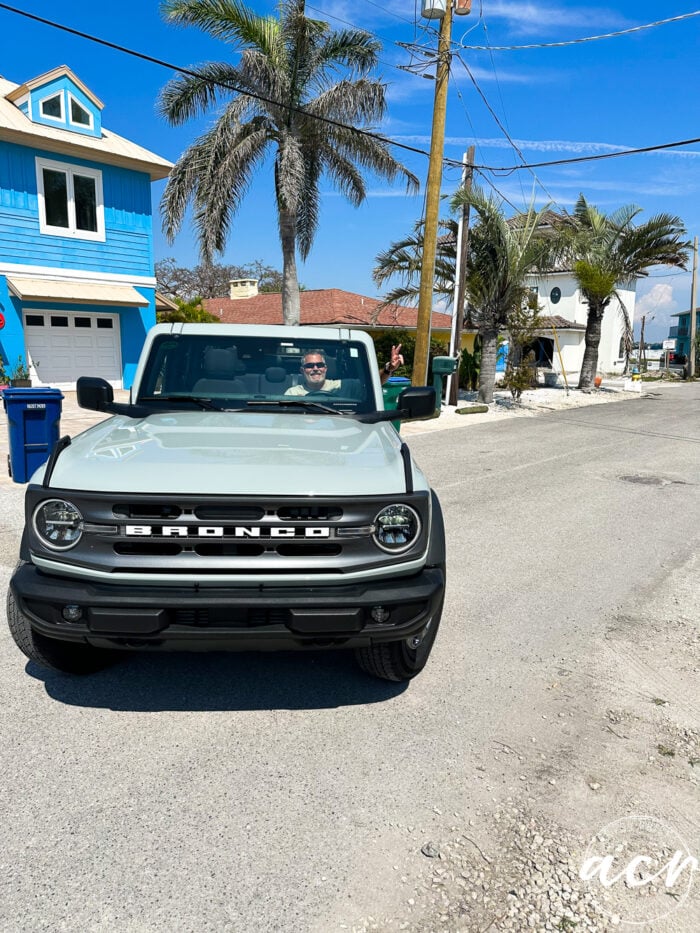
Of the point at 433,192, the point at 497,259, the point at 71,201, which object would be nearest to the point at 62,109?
the point at 71,201

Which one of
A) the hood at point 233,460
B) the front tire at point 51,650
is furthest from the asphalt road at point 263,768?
the hood at point 233,460

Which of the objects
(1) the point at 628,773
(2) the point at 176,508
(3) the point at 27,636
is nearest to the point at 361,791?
(1) the point at 628,773

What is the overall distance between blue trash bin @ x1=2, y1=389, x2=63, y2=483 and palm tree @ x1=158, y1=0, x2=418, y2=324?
11532mm

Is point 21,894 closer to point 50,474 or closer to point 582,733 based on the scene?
point 50,474

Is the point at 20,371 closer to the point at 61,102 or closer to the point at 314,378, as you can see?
the point at 61,102

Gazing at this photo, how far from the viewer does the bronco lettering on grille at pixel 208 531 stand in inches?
114

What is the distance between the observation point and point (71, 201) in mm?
18047

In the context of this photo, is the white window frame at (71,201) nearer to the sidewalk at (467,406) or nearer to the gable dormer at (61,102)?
the gable dormer at (61,102)

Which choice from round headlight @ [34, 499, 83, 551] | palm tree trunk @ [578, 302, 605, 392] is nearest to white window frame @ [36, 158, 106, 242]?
round headlight @ [34, 499, 83, 551]

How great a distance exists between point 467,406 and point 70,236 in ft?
38.2

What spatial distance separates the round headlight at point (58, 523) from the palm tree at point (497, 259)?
1788 cm

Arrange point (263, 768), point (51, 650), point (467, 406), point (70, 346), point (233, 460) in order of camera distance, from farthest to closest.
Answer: point (467, 406)
point (70, 346)
point (51, 650)
point (233, 460)
point (263, 768)

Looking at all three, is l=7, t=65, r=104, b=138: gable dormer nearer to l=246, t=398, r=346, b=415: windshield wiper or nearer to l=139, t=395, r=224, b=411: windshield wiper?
l=139, t=395, r=224, b=411: windshield wiper

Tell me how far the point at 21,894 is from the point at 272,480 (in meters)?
1.67
